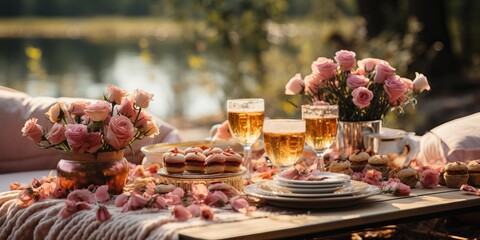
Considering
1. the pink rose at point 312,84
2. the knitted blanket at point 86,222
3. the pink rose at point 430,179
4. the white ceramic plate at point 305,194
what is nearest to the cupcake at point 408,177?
the pink rose at point 430,179

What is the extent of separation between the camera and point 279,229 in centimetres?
216

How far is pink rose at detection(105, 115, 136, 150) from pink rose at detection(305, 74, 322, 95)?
825mm

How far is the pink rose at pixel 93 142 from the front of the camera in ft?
8.31

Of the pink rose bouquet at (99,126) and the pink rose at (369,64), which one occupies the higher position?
the pink rose at (369,64)

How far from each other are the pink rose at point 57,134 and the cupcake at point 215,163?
43 centimetres

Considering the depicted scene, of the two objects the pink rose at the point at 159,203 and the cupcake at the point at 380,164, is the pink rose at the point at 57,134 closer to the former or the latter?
→ the pink rose at the point at 159,203

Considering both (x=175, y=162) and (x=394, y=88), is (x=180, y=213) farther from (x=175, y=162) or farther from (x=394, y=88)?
(x=394, y=88)

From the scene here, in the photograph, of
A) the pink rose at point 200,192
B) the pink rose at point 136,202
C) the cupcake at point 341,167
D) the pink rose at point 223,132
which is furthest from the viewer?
the pink rose at point 223,132

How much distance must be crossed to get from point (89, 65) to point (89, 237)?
359 inches

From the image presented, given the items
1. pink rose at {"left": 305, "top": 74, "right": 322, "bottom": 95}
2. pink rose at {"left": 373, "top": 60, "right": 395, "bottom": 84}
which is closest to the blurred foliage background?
pink rose at {"left": 305, "top": 74, "right": 322, "bottom": 95}

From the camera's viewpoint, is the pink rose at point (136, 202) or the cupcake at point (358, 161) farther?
the cupcake at point (358, 161)

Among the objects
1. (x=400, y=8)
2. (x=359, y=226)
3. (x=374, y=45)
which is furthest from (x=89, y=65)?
(x=359, y=226)

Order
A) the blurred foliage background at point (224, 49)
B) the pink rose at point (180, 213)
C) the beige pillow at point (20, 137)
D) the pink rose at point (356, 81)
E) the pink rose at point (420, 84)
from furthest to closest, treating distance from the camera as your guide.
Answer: the blurred foliage background at point (224, 49), the beige pillow at point (20, 137), the pink rose at point (420, 84), the pink rose at point (356, 81), the pink rose at point (180, 213)

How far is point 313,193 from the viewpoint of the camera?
2.39 metres
